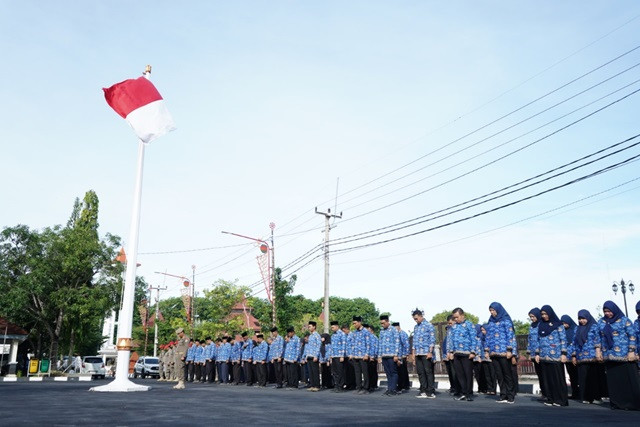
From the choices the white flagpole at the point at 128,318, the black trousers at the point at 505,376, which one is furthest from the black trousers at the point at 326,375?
the black trousers at the point at 505,376

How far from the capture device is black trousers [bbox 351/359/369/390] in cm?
1439

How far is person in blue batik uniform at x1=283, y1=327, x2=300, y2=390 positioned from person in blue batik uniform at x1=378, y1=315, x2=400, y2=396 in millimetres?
4165

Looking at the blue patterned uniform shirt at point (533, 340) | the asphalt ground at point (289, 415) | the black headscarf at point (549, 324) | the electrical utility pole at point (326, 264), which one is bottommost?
the asphalt ground at point (289, 415)

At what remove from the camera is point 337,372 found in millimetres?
15359

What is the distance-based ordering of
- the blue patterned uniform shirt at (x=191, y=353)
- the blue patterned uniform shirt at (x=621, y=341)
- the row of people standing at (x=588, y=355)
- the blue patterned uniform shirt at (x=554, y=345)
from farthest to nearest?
1. the blue patterned uniform shirt at (x=191, y=353)
2. the blue patterned uniform shirt at (x=554, y=345)
3. the blue patterned uniform shirt at (x=621, y=341)
4. the row of people standing at (x=588, y=355)

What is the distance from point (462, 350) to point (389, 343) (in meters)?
2.46

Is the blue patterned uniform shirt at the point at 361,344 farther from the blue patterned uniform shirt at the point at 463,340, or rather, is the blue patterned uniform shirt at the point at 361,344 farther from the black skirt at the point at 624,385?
the black skirt at the point at 624,385

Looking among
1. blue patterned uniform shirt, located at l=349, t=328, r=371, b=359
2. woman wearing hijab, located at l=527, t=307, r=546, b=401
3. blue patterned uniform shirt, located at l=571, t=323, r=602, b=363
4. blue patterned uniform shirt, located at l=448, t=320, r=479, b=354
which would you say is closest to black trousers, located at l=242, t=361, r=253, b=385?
blue patterned uniform shirt, located at l=349, t=328, r=371, b=359

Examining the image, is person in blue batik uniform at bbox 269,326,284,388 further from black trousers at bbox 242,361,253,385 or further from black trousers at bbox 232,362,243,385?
black trousers at bbox 232,362,243,385

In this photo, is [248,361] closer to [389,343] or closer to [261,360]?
[261,360]

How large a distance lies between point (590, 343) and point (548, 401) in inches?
52.4

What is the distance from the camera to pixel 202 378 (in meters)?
23.7

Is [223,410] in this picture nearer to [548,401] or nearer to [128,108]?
[548,401]

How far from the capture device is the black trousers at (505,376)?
1056 centimetres
